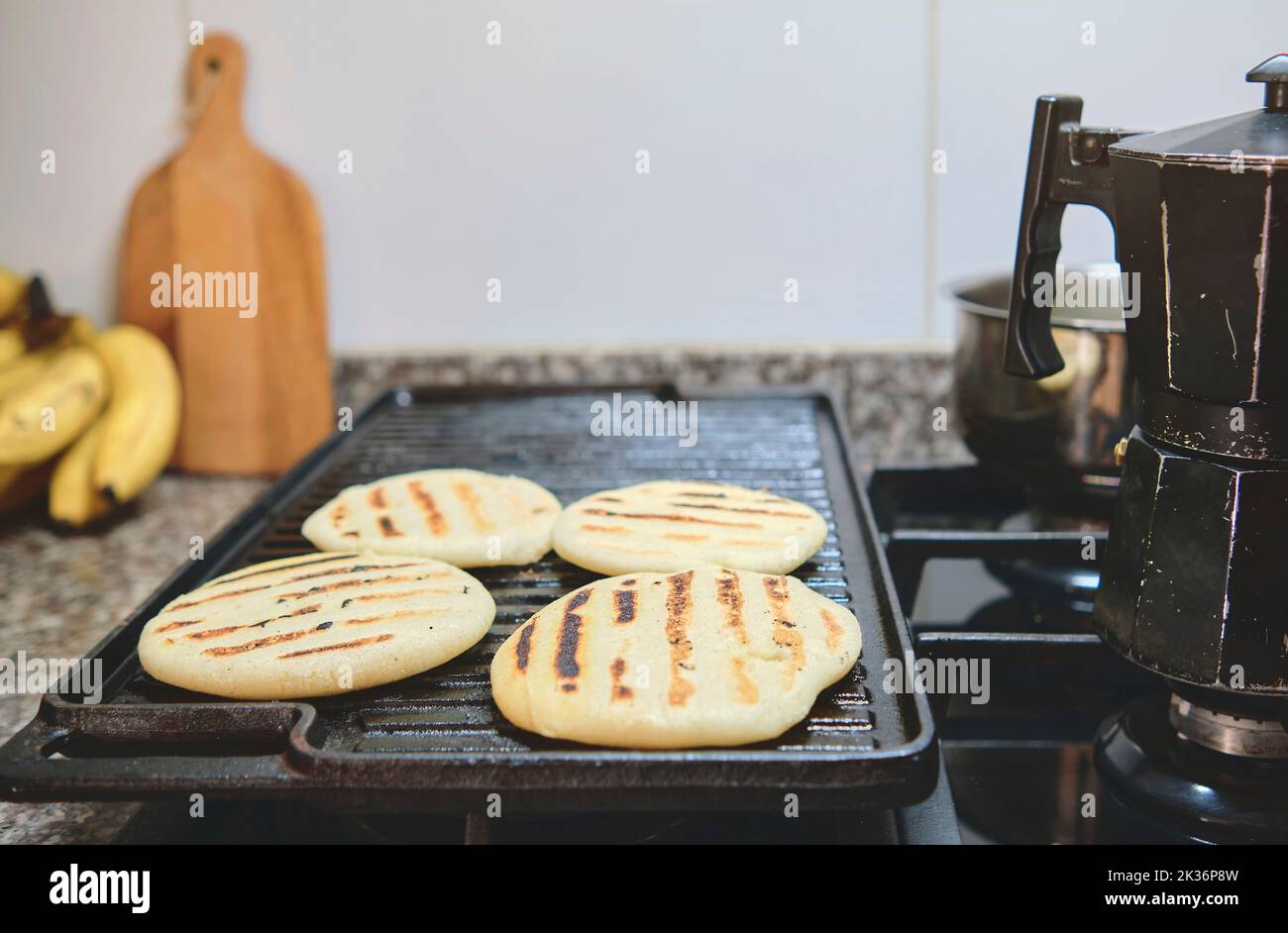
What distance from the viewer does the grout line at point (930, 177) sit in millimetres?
1685

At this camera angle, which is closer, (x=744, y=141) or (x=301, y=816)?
(x=301, y=816)

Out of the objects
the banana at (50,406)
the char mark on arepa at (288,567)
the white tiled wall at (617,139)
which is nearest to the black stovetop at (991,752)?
the char mark on arepa at (288,567)

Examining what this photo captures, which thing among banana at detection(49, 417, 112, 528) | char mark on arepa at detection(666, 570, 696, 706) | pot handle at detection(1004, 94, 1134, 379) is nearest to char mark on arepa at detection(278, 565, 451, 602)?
char mark on arepa at detection(666, 570, 696, 706)

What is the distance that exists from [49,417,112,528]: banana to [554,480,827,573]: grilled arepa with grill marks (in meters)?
0.76

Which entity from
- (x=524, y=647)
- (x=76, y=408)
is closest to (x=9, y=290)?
(x=76, y=408)

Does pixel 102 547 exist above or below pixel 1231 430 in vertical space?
below

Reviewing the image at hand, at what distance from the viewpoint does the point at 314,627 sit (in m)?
0.99

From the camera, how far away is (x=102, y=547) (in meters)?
1.55

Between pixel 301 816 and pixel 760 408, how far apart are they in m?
0.91

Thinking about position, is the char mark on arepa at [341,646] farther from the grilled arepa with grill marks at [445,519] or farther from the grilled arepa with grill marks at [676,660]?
the grilled arepa with grill marks at [445,519]

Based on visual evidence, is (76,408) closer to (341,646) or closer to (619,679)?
(341,646)

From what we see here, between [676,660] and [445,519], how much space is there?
438 millimetres

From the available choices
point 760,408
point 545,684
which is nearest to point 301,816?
point 545,684

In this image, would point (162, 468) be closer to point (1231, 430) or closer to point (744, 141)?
point (744, 141)
